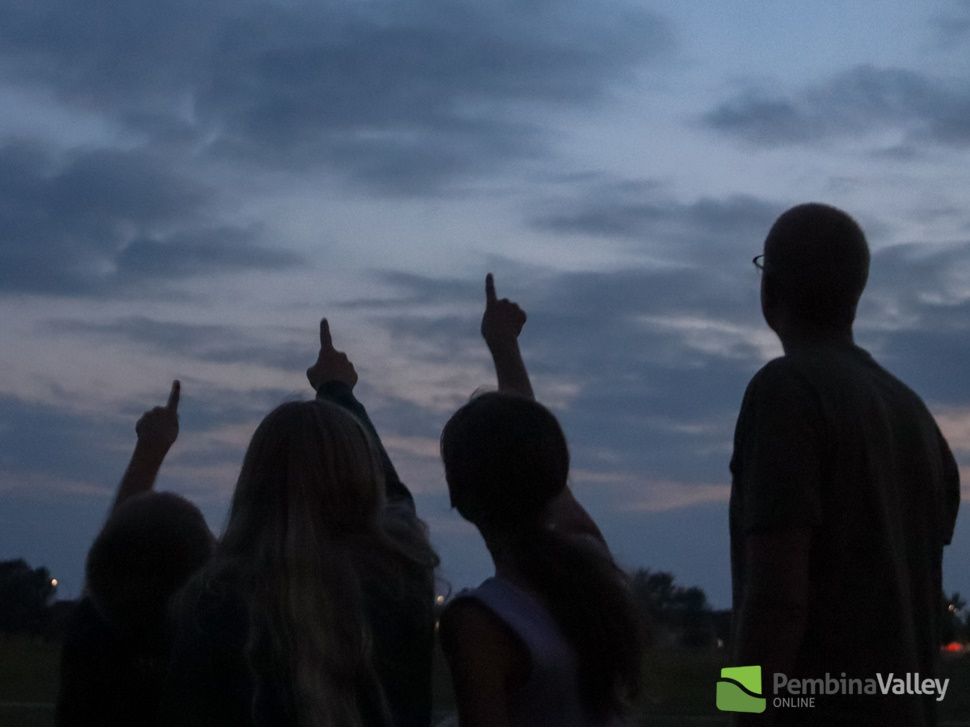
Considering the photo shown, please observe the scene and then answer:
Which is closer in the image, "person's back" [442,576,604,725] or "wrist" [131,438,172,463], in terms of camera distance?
"person's back" [442,576,604,725]

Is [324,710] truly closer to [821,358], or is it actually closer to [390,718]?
[390,718]

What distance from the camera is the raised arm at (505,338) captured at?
11.8 feet

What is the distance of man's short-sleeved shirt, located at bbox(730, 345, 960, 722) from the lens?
284 centimetres

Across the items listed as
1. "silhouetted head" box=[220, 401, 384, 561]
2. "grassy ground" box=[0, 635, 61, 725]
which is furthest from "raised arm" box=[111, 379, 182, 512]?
"grassy ground" box=[0, 635, 61, 725]

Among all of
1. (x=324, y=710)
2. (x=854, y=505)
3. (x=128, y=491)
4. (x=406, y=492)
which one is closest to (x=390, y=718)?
(x=324, y=710)

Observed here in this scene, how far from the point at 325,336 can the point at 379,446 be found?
→ 1.09 metres

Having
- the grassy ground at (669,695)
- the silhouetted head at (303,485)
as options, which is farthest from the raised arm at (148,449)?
the grassy ground at (669,695)

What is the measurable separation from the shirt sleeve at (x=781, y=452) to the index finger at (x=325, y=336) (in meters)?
1.74

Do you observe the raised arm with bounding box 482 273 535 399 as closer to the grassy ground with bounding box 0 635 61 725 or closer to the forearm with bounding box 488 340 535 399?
the forearm with bounding box 488 340 535 399

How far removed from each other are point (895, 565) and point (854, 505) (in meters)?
0.17

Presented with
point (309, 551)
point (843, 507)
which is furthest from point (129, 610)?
point (843, 507)

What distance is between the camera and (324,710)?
9.00ft

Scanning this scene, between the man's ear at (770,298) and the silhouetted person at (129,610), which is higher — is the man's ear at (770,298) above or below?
above

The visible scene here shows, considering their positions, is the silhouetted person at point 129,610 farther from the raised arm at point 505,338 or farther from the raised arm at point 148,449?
the raised arm at point 505,338
